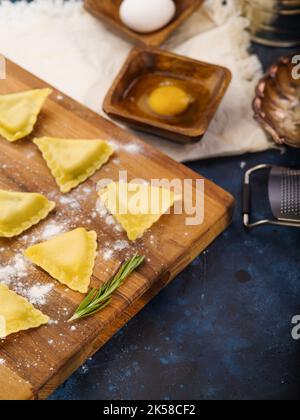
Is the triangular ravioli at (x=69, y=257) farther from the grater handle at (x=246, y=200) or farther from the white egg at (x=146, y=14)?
the white egg at (x=146, y=14)

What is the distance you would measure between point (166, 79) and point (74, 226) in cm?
90

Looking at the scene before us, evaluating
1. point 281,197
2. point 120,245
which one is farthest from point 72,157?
point 281,197

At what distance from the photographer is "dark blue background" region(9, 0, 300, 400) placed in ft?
8.28

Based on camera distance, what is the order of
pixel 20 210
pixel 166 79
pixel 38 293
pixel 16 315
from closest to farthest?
1. pixel 16 315
2. pixel 38 293
3. pixel 20 210
4. pixel 166 79

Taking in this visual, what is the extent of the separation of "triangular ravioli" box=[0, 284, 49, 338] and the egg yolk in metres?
1.06

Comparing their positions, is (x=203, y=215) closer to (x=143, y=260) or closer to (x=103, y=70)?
(x=143, y=260)

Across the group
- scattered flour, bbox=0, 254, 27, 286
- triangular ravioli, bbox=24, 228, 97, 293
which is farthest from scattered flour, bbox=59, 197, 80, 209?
scattered flour, bbox=0, 254, 27, 286

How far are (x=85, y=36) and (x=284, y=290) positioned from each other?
4.87 feet

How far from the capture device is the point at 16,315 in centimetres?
237

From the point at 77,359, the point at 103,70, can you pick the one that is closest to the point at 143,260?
the point at 77,359

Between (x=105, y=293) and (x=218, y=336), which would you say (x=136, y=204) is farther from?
(x=218, y=336)

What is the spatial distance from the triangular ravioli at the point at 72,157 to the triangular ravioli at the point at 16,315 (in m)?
0.48

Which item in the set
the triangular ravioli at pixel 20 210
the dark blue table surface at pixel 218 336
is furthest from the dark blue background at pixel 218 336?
the triangular ravioli at pixel 20 210

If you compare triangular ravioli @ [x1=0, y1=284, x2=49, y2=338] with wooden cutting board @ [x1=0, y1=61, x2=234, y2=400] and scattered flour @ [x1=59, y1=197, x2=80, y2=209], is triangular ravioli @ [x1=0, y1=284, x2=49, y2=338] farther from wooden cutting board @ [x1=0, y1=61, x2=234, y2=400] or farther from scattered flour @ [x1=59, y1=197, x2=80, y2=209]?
scattered flour @ [x1=59, y1=197, x2=80, y2=209]
